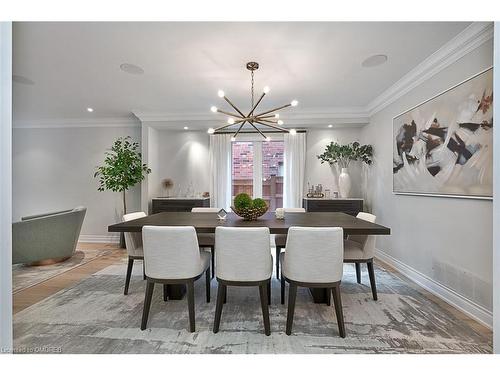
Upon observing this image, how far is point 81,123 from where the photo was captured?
16.2 ft

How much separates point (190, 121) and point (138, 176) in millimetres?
1375

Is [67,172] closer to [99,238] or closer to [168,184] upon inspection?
[99,238]

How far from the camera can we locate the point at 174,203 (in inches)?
176

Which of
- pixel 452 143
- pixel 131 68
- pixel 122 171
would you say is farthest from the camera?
pixel 122 171

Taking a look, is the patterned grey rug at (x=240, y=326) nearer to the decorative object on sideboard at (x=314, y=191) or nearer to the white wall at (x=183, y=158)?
the decorative object on sideboard at (x=314, y=191)

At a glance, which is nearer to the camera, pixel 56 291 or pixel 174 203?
pixel 56 291

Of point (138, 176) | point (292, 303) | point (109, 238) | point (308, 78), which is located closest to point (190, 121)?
point (138, 176)

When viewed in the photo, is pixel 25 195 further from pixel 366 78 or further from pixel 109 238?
pixel 366 78

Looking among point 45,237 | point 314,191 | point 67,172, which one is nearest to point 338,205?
point 314,191

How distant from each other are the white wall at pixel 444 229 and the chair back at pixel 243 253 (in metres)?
1.82

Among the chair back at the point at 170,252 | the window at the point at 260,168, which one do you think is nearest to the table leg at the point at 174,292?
the chair back at the point at 170,252

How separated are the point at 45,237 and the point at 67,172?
84.6 inches

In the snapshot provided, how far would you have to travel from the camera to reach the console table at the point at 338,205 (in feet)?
13.9

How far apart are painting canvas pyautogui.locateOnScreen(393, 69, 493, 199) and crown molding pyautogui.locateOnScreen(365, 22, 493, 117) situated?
0.28 meters
